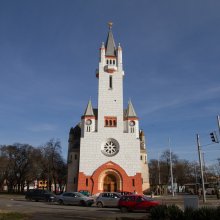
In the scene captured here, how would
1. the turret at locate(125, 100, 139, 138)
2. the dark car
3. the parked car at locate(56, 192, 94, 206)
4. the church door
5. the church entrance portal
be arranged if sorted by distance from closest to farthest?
the parked car at locate(56, 192, 94, 206) → the dark car → the church entrance portal → the church door → the turret at locate(125, 100, 139, 138)

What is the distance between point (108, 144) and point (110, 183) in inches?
272

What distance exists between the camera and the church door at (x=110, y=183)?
4706 cm

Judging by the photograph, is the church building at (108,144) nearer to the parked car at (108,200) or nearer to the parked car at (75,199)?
the parked car at (75,199)

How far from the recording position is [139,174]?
46.6 meters

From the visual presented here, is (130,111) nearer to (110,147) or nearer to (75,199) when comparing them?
(110,147)

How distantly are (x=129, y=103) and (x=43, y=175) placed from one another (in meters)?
31.2

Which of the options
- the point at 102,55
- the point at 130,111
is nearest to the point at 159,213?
the point at 130,111

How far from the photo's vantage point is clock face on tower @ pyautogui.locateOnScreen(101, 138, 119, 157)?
4779cm

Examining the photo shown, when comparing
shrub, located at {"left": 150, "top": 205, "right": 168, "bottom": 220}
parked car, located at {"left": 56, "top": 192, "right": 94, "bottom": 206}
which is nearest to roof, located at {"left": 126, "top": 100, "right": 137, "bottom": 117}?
parked car, located at {"left": 56, "top": 192, "right": 94, "bottom": 206}

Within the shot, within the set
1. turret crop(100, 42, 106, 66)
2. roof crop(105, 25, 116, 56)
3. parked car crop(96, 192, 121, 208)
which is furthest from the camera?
roof crop(105, 25, 116, 56)

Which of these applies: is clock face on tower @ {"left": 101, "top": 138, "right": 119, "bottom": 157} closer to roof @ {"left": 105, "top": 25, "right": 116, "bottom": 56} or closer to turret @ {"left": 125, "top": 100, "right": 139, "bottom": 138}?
Answer: turret @ {"left": 125, "top": 100, "right": 139, "bottom": 138}

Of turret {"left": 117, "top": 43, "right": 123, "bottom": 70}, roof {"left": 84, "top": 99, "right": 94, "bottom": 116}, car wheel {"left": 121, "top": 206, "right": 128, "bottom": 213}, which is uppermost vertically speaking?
turret {"left": 117, "top": 43, "right": 123, "bottom": 70}

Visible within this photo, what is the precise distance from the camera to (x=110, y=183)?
155ft

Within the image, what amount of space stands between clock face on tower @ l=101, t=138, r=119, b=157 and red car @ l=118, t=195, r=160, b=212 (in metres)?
22.2
